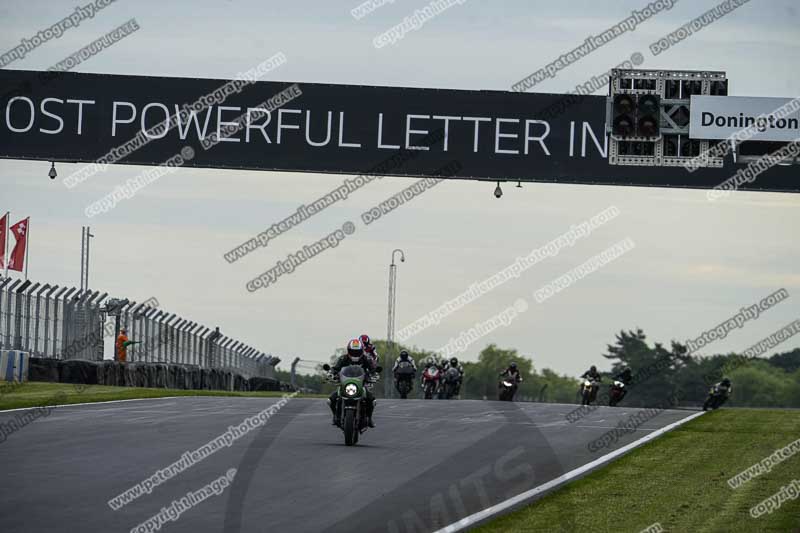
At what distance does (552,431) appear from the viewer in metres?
23.5

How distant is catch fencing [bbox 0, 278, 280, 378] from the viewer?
33344mm

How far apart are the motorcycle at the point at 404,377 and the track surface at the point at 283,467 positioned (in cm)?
1443

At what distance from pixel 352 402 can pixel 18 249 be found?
23.8 metres

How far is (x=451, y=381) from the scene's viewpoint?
42.9m

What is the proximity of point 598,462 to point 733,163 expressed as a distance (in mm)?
13131

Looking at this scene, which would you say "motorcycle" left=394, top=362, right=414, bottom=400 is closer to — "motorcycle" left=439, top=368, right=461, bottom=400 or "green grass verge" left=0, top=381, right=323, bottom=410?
"motorcycle" left=439, top=368, right=461, bottom=400

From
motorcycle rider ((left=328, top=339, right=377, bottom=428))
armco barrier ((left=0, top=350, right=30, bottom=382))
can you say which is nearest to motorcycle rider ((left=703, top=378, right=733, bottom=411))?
armco barrier ((left=0, top=350, right=30, bottom=382))

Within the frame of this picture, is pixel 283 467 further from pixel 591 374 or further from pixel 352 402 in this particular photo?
pixel 591 374

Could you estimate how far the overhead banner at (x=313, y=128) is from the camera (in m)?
30.3

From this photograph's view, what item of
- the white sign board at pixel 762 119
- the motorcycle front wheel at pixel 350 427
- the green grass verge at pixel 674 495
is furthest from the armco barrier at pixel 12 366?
the white sign board at pixel 762 119

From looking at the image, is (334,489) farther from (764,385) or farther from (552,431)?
(764,385)

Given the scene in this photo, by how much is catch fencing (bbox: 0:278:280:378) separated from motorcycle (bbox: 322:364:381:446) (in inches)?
617

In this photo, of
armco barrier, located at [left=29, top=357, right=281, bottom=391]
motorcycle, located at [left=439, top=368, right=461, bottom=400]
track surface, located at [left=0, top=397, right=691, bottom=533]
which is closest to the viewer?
track surface, located at [left=0, top=397, right=691, bottom=533]

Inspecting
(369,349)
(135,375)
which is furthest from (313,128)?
(369,349)
